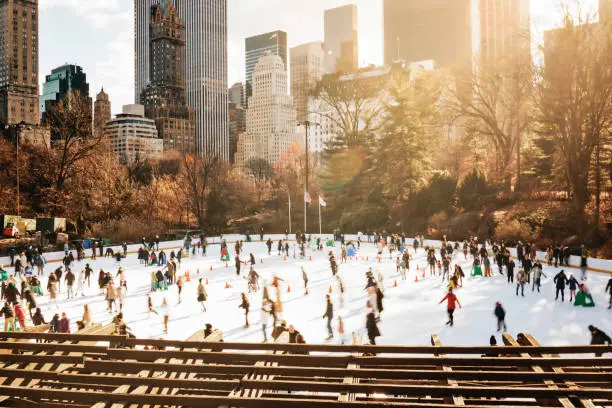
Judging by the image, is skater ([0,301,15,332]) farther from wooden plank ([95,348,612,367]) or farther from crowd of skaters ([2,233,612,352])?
wooden plank ([95,348,612,367])

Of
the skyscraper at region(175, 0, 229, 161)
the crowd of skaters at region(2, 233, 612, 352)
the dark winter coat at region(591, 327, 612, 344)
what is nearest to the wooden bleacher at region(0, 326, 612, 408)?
the crowd of skaters at region(2, 233, 612, 352)

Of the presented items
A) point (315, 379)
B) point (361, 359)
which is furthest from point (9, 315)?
point (361, 359)

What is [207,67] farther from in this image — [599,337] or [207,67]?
[599,337]

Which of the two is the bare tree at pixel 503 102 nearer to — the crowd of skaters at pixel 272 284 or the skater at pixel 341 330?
the crowd of skaters at pixel 272 284

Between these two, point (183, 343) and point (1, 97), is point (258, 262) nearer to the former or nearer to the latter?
point (183, 343)

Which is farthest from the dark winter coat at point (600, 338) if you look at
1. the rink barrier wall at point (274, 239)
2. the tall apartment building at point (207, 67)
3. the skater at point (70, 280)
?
the tall apartment building at point (207, 67)

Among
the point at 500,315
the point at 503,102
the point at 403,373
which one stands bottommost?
the point at 500,315

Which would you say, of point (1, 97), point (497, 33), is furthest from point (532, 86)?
point (1, 97)
